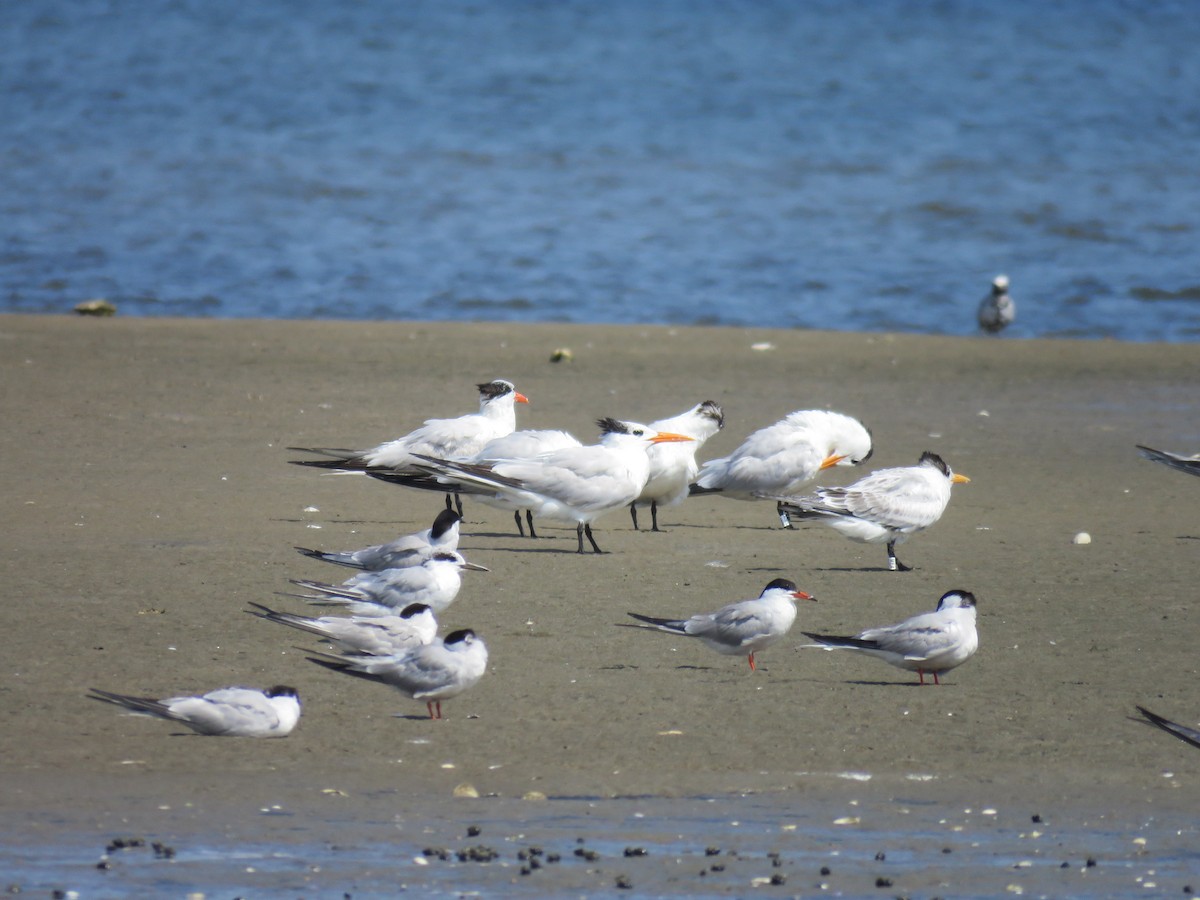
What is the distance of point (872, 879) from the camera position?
429 centimetres

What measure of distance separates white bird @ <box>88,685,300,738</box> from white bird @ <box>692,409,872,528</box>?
4016 mm

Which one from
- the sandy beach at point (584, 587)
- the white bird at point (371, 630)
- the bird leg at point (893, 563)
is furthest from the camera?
the bird leg at point (893, 563)

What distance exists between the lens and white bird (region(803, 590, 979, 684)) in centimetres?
589

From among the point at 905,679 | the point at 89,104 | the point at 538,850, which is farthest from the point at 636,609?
the point at 89,104

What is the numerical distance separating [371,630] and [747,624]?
1236mm

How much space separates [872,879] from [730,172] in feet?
70.7

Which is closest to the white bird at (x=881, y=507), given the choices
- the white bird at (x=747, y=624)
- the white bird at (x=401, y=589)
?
the white bird at (x=747, y=624)

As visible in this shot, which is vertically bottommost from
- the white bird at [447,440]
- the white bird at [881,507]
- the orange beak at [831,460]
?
the orange beak at [831,460]

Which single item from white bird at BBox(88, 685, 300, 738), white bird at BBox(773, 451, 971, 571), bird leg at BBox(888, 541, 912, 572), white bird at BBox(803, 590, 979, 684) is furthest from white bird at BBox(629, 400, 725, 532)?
white bird at BBox(88, 685, 300, 738)

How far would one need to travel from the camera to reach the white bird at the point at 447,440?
8.64 metres

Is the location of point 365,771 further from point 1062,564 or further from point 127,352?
point 127,352

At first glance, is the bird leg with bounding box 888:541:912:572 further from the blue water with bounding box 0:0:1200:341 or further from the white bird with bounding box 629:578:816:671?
the blue water with bounding box 0:0:1200:341

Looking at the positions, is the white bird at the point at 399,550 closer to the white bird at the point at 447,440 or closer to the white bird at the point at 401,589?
the white bird at the point at 401,589

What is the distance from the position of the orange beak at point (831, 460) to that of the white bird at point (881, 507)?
4.16ft
